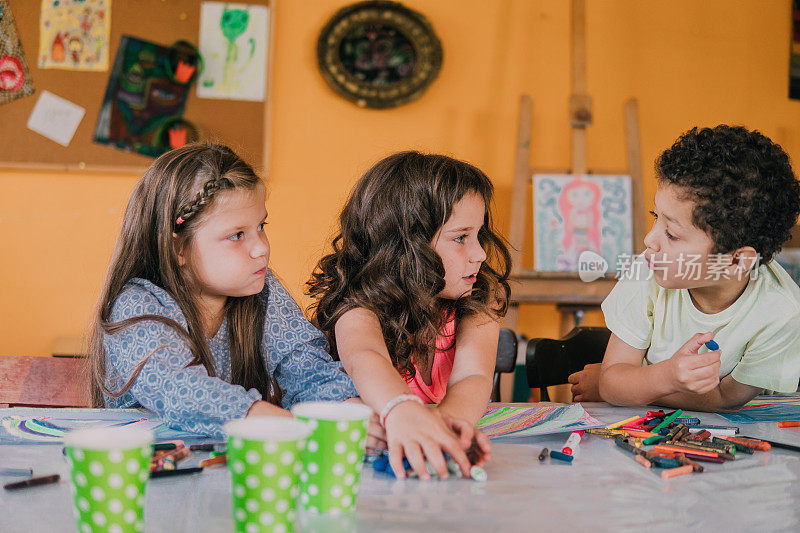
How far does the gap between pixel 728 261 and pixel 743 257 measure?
3 centimetres

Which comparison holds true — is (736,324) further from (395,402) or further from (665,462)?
(395,402)

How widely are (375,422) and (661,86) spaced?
107 inches

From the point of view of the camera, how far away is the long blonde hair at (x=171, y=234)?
1.05 metres

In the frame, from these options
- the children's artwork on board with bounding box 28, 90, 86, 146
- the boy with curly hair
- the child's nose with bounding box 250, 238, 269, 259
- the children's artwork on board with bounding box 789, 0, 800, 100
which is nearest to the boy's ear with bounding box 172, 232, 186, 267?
the child's nose with bounding box 250, 238, 269, 259

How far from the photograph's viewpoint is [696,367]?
1.00 m

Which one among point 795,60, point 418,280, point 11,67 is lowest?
point 418,280

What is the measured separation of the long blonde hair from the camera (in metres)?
1.05

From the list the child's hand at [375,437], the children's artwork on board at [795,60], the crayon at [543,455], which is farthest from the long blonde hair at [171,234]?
the children's artwork on board at [795,60]

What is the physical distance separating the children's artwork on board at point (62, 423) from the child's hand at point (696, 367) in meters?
0.66

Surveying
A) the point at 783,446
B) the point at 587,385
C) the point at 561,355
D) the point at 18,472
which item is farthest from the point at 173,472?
the point at 561,355

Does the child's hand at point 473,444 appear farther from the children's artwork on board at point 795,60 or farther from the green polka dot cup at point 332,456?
the children's artwork on board at point 795,60

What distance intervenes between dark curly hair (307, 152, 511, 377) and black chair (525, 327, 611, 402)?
321 mm

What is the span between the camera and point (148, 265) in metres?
1.09

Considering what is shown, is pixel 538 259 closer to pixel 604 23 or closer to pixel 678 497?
pixel 604 23
